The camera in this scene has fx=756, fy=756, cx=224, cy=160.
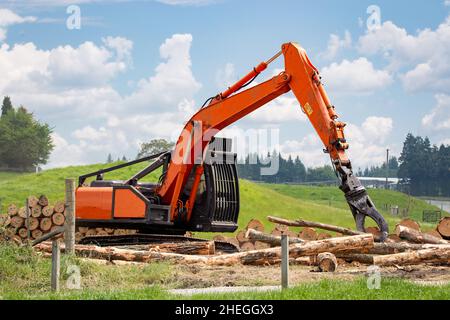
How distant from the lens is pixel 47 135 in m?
67.2

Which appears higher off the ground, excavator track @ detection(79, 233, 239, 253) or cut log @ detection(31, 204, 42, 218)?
cut log @ detection(31, 204, 42, 218)

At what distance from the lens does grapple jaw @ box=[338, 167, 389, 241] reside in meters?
15.1

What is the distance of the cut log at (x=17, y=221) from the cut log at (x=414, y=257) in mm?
12367

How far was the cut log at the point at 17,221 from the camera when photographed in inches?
944

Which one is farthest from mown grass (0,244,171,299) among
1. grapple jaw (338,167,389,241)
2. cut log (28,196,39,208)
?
cut log (28,196,39,208)

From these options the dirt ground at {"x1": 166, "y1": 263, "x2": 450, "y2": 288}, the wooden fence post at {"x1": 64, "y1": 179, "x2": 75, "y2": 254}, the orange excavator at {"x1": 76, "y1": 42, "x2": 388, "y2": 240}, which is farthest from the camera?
the orange excavator at {"x1": 76, "y1": 42, "x2": 388, "y2": 240}

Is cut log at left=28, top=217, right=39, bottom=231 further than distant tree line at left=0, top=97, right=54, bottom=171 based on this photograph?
No

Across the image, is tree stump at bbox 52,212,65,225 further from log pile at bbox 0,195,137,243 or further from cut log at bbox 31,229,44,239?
cut log at bbox 31,229,44,239

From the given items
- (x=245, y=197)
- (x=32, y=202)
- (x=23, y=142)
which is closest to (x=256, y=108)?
(x=32, y=202)

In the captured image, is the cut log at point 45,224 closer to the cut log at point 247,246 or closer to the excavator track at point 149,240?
the excavator track at point 149,240

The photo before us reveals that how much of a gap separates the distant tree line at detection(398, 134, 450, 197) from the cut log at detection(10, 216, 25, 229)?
75.2 metres
